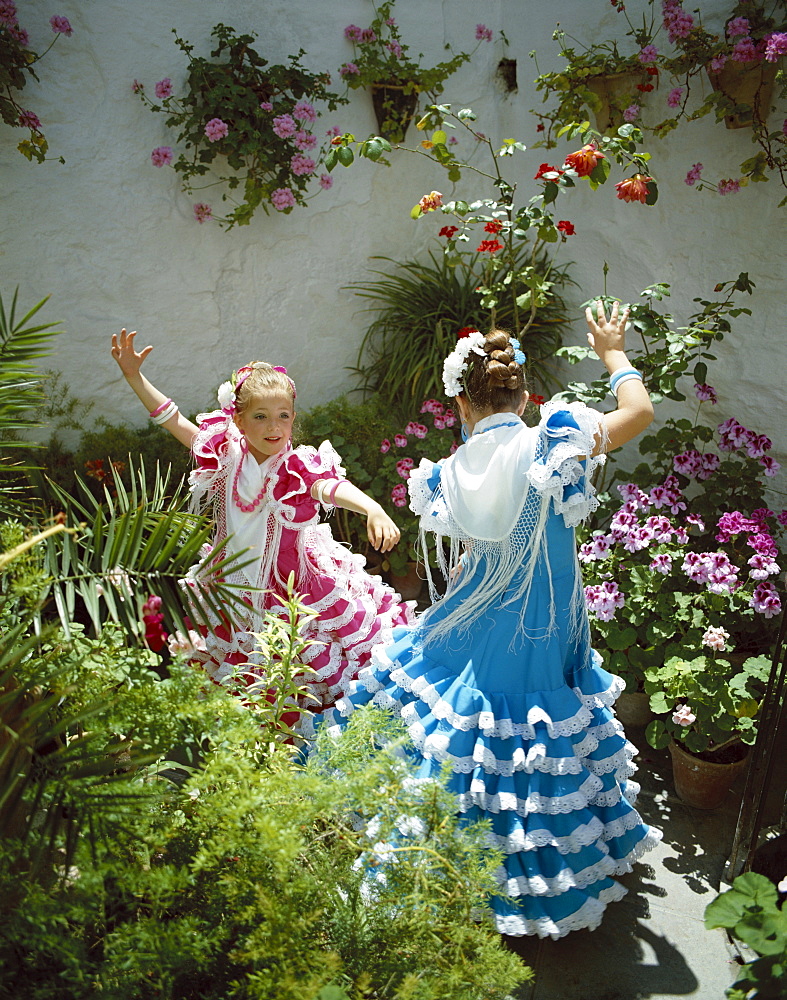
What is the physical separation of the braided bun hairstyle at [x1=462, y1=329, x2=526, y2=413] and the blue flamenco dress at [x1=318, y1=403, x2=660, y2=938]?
0.16ft

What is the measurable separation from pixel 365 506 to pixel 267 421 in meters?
0.45

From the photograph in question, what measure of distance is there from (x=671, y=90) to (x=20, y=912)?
153 inches

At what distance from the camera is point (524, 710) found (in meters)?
2.19

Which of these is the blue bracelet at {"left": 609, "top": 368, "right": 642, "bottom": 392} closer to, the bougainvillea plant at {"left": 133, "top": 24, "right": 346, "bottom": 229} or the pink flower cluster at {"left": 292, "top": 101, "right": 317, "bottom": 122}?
the bougainvillea plant at {"left": 133, "top": 24, "right": 346, "bottom": 229}

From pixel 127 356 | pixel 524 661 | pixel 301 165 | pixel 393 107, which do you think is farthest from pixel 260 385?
pixel 393 107

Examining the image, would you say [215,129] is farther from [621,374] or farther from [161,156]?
[621,374]

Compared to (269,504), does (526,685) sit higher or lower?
lower

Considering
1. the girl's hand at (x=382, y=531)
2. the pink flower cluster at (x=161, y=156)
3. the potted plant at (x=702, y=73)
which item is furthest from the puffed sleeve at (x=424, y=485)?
the pink flower cluster at (x=161, y=156)

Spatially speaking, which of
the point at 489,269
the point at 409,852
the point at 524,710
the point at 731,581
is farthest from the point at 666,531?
the point at 409,852

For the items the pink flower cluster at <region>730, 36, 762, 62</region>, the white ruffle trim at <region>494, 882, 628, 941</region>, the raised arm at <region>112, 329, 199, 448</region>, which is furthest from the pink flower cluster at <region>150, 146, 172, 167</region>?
the white ruffle trim at <region>494, 882, 628, 941</region>

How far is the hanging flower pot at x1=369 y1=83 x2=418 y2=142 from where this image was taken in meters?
4.12

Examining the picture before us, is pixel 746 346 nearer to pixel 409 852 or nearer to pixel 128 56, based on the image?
pixel 409 852

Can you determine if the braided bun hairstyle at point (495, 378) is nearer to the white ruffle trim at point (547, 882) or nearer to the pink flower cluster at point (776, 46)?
the white ruffle trim at point (547, 882)

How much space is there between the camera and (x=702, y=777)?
2709 mm
